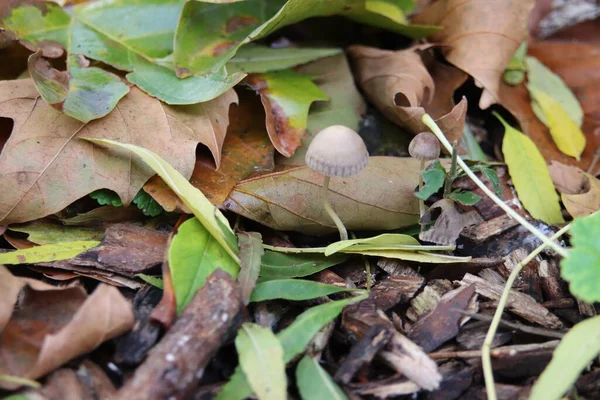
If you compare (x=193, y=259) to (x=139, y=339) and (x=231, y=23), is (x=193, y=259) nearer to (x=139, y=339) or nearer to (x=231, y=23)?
(x=139, y=339)

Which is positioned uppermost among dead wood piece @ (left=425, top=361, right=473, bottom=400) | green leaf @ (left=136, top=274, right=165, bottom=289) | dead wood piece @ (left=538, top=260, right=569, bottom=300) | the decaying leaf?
the decaying leaf

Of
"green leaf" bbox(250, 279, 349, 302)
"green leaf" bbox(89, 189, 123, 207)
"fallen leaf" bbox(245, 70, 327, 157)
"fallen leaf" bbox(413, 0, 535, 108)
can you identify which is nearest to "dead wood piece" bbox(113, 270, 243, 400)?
"green leaf" bbox(250, 279, 349, 302)

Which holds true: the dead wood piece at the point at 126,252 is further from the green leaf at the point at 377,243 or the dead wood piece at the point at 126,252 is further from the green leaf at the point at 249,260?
the green leaf at the point at 377,243

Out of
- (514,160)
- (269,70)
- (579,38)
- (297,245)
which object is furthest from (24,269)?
(579,38)

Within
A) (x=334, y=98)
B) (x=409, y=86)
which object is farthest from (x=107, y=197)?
(x=409, y=86)

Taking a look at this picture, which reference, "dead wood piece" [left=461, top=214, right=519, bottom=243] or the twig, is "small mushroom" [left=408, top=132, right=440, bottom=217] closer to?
"dead wood piece" [left=461, top=214, right=519, bottom=243]

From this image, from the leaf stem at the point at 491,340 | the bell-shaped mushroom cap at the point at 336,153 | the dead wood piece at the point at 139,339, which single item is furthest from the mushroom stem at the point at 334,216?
the dead wood piece at the point at 139,339
